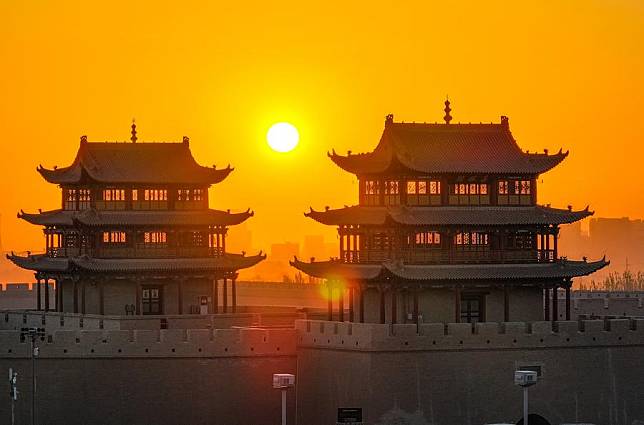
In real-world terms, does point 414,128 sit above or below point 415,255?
above

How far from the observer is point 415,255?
3693 inches

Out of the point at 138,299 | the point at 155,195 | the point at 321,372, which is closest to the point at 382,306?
the point at 321,372

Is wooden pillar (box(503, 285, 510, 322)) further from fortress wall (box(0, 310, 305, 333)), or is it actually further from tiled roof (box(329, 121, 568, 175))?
fortress wall (box(0, 310, 305, 333))

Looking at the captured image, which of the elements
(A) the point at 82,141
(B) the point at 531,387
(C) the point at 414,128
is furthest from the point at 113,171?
(B) the point at 531,387

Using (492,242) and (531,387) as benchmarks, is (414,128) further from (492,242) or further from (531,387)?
(531,387)

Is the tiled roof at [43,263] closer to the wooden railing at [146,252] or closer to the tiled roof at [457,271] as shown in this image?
the wooden railing at [146,252]

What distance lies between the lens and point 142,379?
9188 cm

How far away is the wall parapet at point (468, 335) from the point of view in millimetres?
89312

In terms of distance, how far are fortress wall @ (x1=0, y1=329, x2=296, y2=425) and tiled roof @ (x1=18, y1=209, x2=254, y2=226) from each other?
13.0m

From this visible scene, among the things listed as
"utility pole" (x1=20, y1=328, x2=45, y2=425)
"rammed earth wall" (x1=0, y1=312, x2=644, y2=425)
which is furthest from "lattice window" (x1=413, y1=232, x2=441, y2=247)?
"utility pole" (x1=20, y1=328, x2=45, y2=425)

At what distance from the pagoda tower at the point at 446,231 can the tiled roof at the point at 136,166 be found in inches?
478

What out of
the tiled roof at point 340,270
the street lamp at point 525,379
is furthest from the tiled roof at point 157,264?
the street lamp at point 525,379

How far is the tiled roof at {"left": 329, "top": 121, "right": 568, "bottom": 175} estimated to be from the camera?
94875 mm

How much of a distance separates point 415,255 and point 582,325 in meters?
8.91
